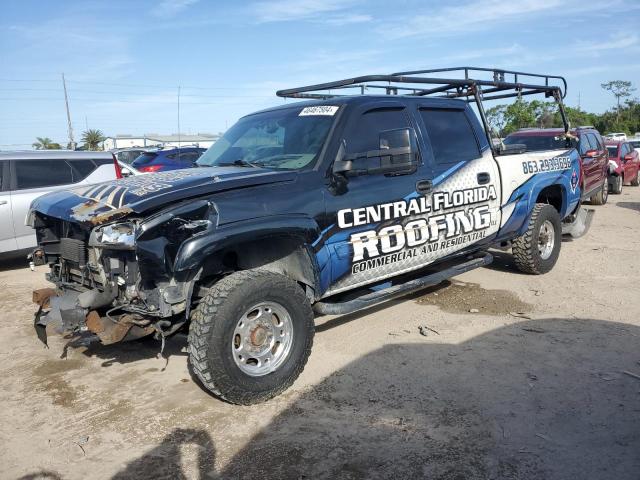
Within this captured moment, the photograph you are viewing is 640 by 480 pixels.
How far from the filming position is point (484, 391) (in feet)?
12.2

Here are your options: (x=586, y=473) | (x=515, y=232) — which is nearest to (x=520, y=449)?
(x=586, y=473)

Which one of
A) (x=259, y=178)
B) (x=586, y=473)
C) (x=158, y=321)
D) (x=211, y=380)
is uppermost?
(x=259, y=178)

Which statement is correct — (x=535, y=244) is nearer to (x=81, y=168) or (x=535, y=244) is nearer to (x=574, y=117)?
(x=81, y=168)

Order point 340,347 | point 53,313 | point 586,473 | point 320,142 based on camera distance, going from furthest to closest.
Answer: point 340,347, point 320,142, point 53,313, point 586,473

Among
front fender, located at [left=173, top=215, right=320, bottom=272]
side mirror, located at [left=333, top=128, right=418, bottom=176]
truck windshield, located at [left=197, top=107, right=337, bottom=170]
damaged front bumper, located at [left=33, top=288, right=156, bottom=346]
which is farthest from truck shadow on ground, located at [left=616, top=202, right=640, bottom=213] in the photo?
damaged front bumper, located at [left=33, top=288, right=156, bottom=346]

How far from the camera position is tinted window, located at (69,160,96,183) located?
325 inches

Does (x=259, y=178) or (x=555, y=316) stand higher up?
(x=259, y=178)

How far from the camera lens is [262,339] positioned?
12.2 feet

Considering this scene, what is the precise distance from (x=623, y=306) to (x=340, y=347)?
302 centimetres

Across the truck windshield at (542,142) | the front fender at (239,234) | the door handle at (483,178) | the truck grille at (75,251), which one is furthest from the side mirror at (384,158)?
the truck windshield at (542,142)

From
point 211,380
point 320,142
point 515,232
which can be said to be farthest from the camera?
point 515,232

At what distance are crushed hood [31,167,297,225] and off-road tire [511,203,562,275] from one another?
142 inches

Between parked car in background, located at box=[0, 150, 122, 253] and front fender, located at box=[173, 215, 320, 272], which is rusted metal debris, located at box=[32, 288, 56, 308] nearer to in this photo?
front fender, located at box=[173, 215, 320, 272]

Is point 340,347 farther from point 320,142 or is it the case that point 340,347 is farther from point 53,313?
point 53,313
